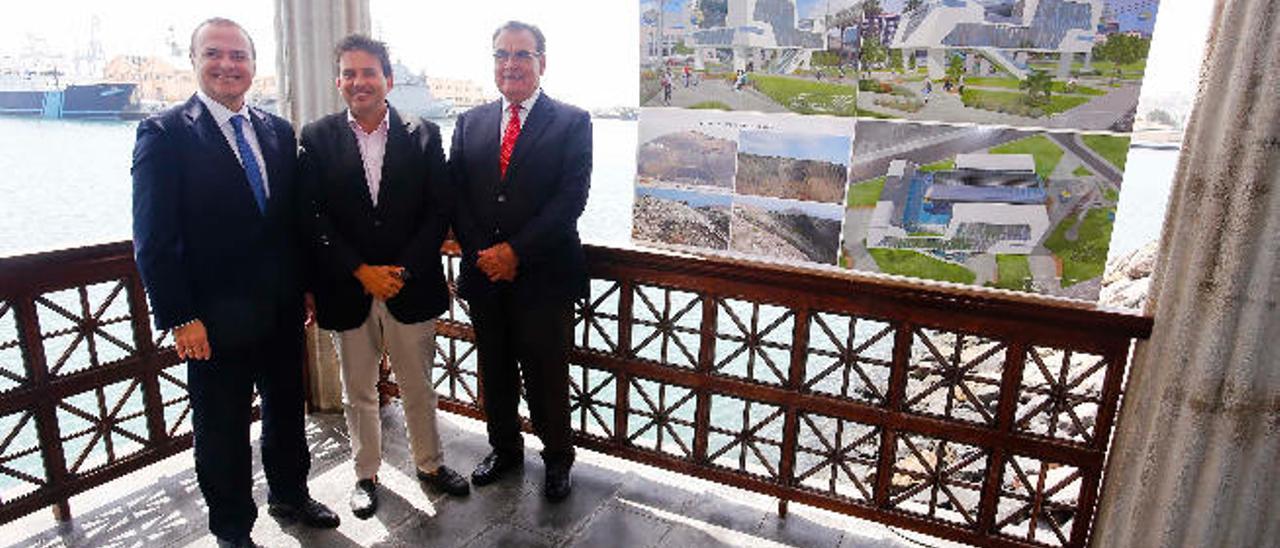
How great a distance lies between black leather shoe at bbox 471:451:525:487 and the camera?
338 centimetres

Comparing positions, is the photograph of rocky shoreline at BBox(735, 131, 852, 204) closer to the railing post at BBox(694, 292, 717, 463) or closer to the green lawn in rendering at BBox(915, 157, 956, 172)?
the green lawn in rendering at BBox(915, 157, 956, 172)

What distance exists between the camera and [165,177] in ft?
7.61

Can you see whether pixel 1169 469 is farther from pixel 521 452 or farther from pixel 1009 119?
pixel 521 452

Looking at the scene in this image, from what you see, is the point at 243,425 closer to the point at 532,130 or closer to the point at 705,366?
the point at 532,130

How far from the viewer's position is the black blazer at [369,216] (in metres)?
2.82

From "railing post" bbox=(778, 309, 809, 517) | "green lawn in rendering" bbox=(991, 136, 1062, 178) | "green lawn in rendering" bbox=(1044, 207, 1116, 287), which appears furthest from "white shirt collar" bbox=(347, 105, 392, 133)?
"green lawn in rendering" bbox=(1044, 207, 1116, 287)

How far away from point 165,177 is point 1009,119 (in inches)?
115

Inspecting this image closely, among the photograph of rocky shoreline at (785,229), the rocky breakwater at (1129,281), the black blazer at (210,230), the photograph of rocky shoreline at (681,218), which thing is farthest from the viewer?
the rocky breakwater at (1129,281)

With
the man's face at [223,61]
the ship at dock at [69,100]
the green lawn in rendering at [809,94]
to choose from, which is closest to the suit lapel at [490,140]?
the man's face at [223,61]

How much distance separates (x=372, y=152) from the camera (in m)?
2.88

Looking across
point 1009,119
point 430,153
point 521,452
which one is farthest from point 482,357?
point 1009,119

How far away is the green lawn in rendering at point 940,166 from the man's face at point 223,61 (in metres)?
2.52

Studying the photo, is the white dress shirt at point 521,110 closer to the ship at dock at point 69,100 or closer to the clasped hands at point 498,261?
the clasped hands at point 498,261

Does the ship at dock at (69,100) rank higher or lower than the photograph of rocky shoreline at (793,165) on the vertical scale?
lower
